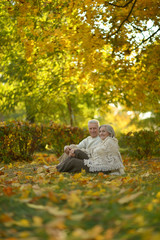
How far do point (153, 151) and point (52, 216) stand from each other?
7.62 m

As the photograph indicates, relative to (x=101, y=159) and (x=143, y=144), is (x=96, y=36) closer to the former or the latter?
(x=101, y=159)

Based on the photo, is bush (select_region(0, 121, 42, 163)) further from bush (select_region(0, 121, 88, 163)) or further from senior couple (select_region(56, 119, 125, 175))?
senior couple (select_region(56, 119, 125, 175))

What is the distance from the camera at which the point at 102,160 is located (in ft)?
18.0

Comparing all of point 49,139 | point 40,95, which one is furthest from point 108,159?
point 40,95

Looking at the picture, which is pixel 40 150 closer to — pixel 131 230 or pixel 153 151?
pixel 153 151

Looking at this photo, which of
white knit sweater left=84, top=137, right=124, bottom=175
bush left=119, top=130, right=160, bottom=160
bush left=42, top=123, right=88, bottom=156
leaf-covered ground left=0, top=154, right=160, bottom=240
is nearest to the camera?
leaf-covered ground left=0, top=154, right=160, bottom=240

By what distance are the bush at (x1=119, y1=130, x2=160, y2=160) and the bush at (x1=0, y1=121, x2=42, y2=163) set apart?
9.98ft

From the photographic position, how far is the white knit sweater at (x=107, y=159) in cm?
542

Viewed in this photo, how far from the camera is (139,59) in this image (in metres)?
7.79

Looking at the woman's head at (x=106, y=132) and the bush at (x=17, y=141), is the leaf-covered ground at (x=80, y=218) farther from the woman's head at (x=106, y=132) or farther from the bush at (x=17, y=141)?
A: the bush at (x=17, y=141)

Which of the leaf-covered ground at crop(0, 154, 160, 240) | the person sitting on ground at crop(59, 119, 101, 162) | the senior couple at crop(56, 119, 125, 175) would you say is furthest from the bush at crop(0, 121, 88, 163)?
the leaf-covered ground at crop(0, 154, 160, 240)

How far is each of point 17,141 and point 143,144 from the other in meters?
3.85

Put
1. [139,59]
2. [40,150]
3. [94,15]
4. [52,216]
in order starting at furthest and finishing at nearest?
[40,150], [139,59], [94,15], [52,216]

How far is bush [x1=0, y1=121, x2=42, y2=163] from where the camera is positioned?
841cm
